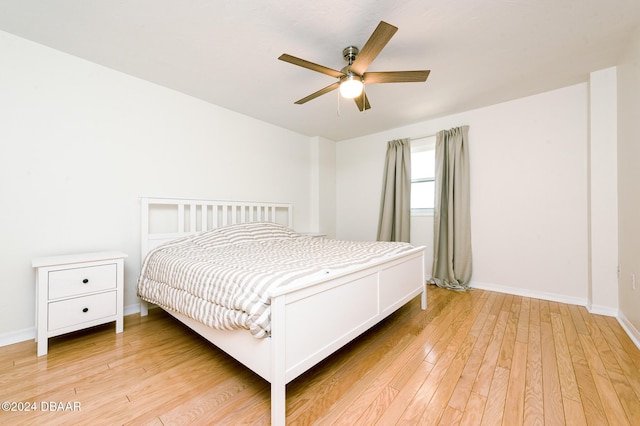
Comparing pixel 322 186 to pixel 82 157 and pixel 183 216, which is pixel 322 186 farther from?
pixel 82 157

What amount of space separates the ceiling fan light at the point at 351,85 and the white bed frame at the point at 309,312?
4.29ft

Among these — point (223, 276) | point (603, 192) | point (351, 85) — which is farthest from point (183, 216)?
point (603, 192)

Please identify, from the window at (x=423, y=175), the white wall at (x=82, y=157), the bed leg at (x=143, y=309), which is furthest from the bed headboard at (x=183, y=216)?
the window at (x=423, y=175)

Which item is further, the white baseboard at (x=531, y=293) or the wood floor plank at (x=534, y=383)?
the white baseboard at (x=531, y=293)

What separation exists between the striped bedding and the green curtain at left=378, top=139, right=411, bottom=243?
146 centimetres

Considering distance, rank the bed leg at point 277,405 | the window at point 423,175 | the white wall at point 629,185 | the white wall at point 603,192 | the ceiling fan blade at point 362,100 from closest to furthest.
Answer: the bed leg at point 277,405, the white wall at point 629,185, the ceiling fan blade at point 362,100, the white wall at point 603,192, the window at point 423,175

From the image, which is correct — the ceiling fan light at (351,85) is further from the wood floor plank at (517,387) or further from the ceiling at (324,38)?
the wood floor plank at (517,387)

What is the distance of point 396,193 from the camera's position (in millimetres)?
3875

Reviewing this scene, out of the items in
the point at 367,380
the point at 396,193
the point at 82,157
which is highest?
the point at 82,157

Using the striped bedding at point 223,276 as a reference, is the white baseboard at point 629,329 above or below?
below

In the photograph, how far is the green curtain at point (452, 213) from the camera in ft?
10.8

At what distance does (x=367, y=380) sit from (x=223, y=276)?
3.37 ft

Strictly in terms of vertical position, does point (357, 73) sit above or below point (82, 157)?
above

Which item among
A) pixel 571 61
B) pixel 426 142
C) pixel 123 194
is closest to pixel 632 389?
pixel 571 61
